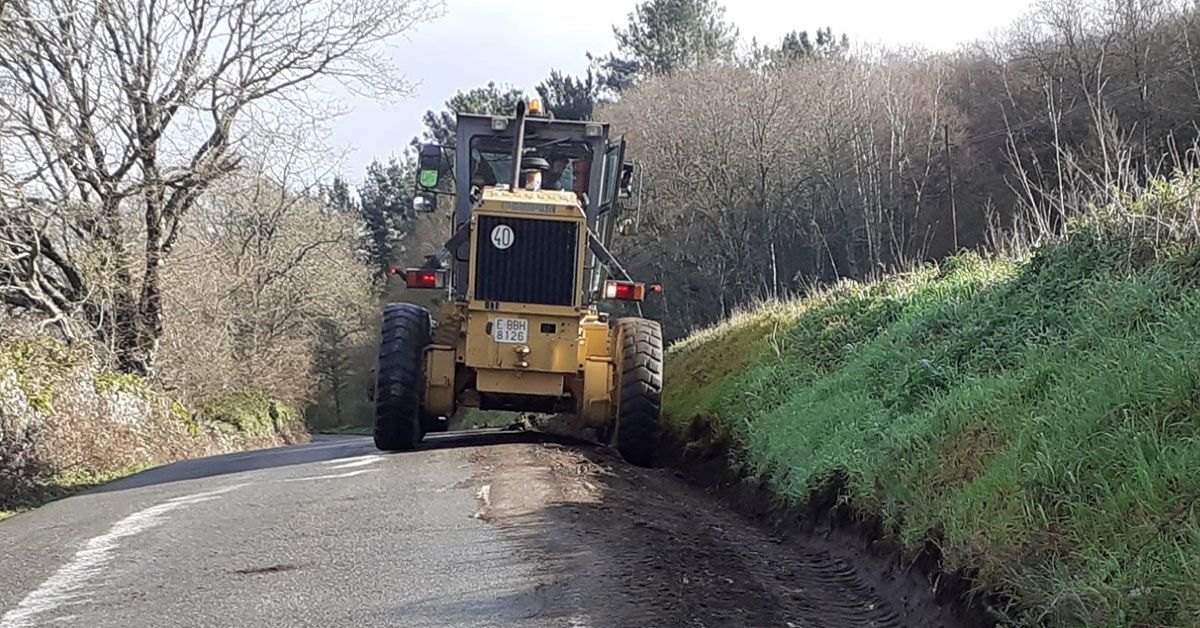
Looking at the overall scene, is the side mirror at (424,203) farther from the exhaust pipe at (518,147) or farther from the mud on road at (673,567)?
the mud on road at (673,567)

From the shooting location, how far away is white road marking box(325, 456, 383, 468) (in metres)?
10.6

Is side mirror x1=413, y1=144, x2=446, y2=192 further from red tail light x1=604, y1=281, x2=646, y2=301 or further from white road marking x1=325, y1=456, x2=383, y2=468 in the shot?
white road marking x1=325, y1=456, x2=383, y2=468

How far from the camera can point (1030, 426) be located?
562cm

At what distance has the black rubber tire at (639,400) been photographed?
36.7ft

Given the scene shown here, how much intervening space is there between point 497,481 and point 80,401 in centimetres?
737

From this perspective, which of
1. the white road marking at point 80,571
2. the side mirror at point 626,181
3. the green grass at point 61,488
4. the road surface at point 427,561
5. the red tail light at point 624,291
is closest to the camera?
the road surface at point 427,561

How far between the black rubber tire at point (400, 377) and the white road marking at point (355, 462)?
1.06ft

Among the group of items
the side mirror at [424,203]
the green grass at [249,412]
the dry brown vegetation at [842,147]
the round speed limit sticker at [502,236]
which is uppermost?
the dry brown vegetation at [842,147]

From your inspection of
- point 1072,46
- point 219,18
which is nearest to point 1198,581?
point 219,18

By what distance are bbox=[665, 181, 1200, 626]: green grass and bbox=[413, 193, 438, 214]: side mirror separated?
3821 mm

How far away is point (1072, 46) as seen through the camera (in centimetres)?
3566

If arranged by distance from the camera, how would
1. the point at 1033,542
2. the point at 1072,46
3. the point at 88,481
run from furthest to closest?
1. the point at 1072,46
2. the point at 88,481
3. the point at 1033,542

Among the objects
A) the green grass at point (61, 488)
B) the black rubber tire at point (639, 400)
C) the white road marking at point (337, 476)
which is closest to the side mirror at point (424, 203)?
the black rubber tire at point (639, 400)

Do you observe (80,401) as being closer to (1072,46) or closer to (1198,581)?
(1198,581)
